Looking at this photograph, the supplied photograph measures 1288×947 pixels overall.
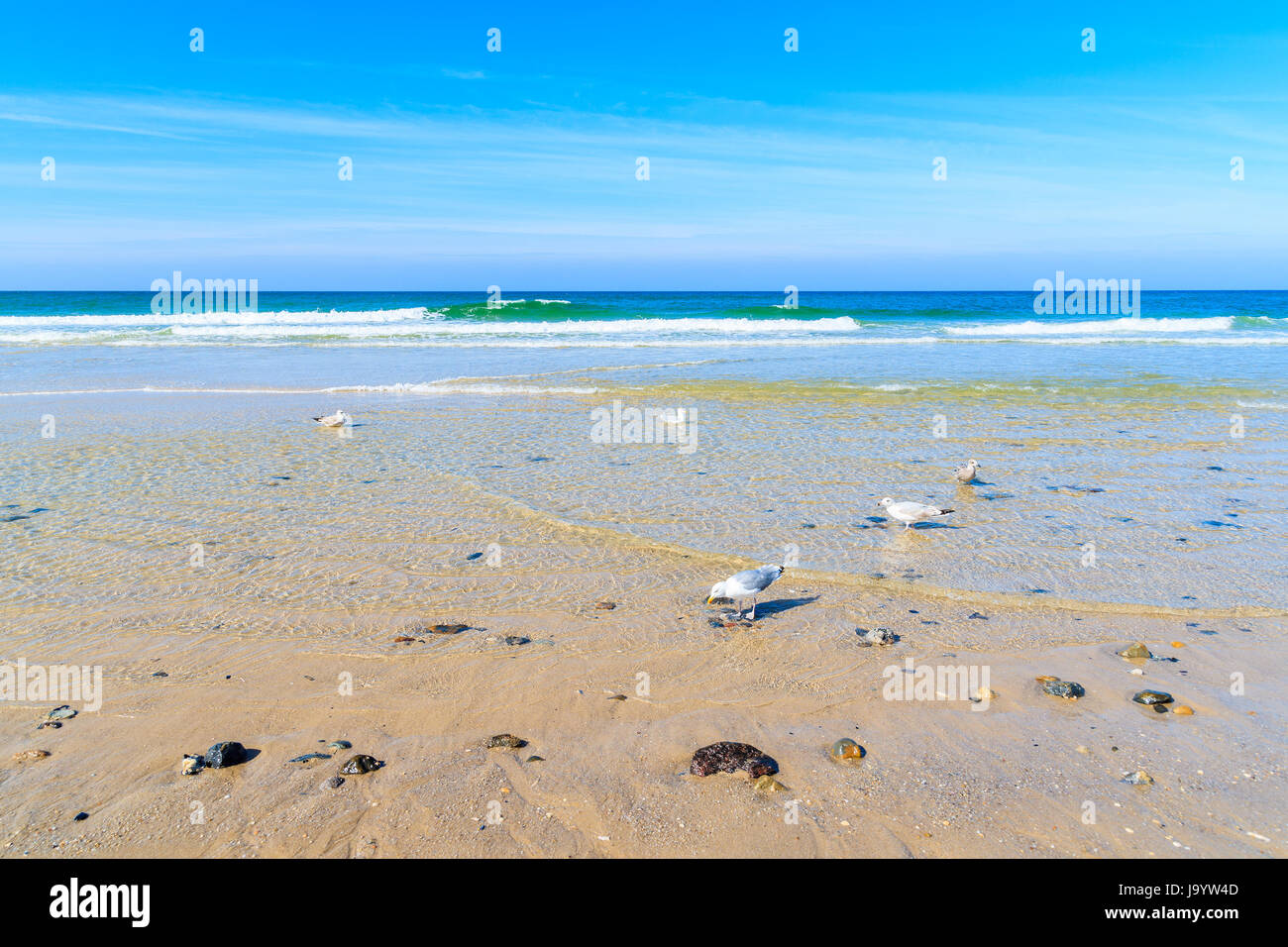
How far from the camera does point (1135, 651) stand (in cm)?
484

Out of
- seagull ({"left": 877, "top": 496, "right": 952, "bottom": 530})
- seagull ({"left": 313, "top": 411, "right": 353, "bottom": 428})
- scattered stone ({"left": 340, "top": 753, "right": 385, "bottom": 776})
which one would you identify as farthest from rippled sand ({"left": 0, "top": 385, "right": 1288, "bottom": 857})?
seagull ({"left": 313, "top": 411, "right": 353, "bottom": 428})

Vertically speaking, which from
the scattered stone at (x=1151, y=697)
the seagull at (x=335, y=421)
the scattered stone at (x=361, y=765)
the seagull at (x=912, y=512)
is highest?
the seagull at (x=335, y=421)

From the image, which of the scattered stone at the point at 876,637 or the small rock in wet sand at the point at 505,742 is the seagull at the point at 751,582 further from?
the small rock in wet sand at the point at 505,742

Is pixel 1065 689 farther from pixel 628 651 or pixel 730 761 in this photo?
pixel 628 651

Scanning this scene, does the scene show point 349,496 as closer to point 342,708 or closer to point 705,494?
point 705,494

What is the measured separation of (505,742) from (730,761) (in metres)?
1.13

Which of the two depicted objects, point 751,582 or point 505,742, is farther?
point 751,582

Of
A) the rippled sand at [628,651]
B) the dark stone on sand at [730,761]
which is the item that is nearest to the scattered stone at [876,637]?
the rippled sand at [628,651]

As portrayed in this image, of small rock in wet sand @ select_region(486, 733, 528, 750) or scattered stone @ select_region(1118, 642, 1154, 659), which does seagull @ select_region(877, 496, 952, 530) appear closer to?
scattered stone @ select_region(1118, 642, 1154, 659)

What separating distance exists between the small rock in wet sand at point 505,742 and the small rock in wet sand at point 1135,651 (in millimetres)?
3715

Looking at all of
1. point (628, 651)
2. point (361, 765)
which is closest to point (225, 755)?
point (361, 765)

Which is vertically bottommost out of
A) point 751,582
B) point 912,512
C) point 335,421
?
point 751,582

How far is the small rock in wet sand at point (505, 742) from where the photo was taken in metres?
3.91

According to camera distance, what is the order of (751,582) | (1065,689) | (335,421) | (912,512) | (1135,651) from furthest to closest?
(335,421)
(912,512)
(751,582)
(1135,651)
(1065,689)
